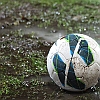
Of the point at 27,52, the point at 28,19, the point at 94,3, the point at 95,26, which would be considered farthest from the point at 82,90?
the point at 94,3

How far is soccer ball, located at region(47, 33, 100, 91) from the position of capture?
5.30 metres

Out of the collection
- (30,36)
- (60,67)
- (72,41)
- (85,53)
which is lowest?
(30,36)

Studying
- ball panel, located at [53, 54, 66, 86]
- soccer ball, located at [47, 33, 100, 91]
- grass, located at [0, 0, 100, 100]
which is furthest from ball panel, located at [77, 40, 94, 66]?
grass, located at [0, 0, 100, 100]

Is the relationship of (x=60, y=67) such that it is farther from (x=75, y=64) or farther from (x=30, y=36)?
(x=30, y=36)

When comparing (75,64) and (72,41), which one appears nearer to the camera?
(75,64)

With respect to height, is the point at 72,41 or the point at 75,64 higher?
the point at 72,41

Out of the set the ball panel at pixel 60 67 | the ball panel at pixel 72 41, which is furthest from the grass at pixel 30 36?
the ball panel at pixel 72 41

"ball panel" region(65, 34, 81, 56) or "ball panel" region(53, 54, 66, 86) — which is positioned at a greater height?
"ball panel" region(65, 34, 81, 56)

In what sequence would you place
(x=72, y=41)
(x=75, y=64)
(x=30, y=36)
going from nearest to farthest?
(x=75, y=64) < (x=72, y=41) < (x=30, y=36)

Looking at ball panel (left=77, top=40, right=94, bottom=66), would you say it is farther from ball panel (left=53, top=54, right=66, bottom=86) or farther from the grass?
the grass

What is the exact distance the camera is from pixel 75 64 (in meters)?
5.29

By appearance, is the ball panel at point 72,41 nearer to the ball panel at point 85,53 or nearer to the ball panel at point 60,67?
the ball panel at point 85,53

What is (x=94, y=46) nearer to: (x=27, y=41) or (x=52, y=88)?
(x=52, y=88)

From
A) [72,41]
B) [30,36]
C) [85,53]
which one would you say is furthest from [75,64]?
[30,36]
